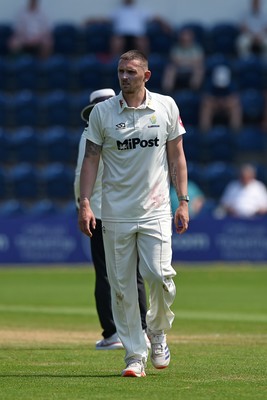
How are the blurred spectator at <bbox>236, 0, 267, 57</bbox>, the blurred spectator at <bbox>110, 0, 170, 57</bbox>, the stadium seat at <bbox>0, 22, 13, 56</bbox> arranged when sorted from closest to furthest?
the blurred spectator at <bbox>110, 0, 170, 57</bbox>
the blurred spectator at <bbox>236, 0, 267, 57</bbox>
the stadium seat at <bbox>0, 22, 13, 56</bbox>

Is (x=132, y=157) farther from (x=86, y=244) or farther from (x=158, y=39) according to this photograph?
(x=158, y=39)

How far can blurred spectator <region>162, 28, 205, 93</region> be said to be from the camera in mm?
25094

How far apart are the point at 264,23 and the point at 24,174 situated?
Answer: 7.03m

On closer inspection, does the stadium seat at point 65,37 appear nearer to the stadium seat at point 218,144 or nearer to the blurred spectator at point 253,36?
the blurred spectator at point 253,36

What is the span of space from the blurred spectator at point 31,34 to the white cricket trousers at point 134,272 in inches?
715

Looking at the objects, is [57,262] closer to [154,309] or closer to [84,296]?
[84,296]

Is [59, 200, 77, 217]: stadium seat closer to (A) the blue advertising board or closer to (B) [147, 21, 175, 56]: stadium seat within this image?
(A) the blue advertising board

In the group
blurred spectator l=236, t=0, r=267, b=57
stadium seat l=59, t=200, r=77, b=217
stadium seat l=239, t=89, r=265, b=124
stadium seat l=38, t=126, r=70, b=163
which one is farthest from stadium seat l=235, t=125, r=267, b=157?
stadium seat l=59, t=200, r=77, b=217

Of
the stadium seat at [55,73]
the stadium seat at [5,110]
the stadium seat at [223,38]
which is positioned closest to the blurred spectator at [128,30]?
the stadium seat at [55,73]

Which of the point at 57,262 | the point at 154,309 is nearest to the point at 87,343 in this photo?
the point at 154,309

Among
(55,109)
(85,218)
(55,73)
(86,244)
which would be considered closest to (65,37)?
(55,73)

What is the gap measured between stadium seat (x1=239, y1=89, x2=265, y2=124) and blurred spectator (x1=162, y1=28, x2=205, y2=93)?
1099 millimetres

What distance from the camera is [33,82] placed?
25.8 m

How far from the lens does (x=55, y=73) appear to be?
25.7 metres
